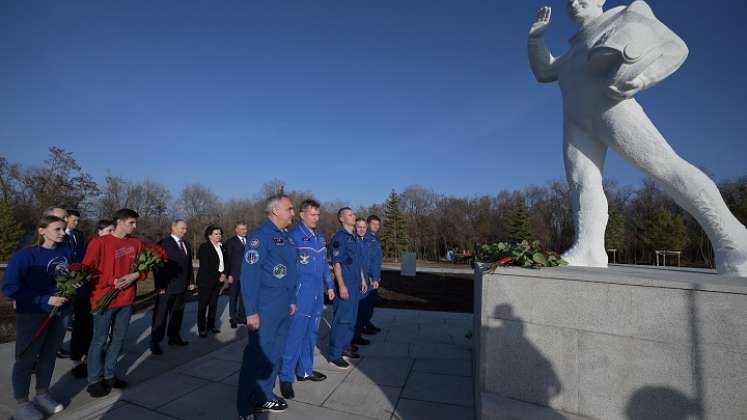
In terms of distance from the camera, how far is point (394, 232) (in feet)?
124

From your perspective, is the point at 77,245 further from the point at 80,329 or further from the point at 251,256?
the point at 251,256

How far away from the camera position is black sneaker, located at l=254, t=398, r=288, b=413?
3.10 m

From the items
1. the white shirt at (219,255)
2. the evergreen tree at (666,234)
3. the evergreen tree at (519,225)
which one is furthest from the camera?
the evergreen tree at (519,225)

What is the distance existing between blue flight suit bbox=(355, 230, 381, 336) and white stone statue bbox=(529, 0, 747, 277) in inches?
120

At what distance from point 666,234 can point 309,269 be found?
30668 millimetres

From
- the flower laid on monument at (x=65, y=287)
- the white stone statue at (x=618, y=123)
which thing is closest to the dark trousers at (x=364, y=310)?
the white stone statue at (x=618, y=123)

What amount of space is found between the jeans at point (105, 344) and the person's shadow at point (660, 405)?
15.4ft

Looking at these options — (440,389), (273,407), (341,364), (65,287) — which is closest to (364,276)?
(341,364)

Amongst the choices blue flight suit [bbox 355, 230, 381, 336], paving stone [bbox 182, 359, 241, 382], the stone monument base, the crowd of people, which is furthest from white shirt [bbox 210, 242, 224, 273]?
the stone monument base

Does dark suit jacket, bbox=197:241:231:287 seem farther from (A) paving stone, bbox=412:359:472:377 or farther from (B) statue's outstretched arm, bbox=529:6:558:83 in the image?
(B) statue's outstretched arm, bbox=529:6:558:83

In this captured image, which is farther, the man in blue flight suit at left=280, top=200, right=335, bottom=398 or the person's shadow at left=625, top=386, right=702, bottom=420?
the man in blue flight suit at left=280, top=200, right=335, bottom=398

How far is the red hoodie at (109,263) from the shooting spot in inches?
139

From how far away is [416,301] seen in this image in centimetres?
1008

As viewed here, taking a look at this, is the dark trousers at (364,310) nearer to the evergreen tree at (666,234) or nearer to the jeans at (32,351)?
the jeans at (32,351)
